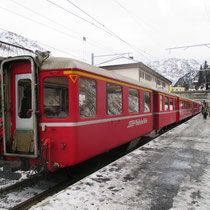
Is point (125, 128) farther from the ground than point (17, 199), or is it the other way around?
point (125, 128)

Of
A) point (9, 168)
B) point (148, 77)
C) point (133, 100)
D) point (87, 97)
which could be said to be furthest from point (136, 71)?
point (9, 168)

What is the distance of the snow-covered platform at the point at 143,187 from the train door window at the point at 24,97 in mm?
1867

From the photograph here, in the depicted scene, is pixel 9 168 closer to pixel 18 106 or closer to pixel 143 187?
pixel 18 106

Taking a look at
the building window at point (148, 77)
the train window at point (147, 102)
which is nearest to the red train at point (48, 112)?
the train window at point (147, 102)

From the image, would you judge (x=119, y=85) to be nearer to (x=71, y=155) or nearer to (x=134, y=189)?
(x=71, y=155)

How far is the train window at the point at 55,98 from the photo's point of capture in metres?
4.64

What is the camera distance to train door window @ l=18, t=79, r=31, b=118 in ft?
15.8

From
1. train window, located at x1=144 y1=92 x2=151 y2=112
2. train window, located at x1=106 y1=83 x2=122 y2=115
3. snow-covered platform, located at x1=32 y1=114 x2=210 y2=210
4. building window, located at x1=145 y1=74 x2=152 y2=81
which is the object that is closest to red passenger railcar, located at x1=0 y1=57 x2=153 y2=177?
train window, located at x1=106 y1=83 x2=122 y2=115

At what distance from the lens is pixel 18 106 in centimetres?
487

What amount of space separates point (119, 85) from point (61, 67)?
2.35m

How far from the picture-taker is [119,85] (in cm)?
656

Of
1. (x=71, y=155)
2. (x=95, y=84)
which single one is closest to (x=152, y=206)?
(x=71, y=155)

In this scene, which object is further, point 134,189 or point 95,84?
point 95,84

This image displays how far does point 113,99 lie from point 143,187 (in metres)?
2.62
